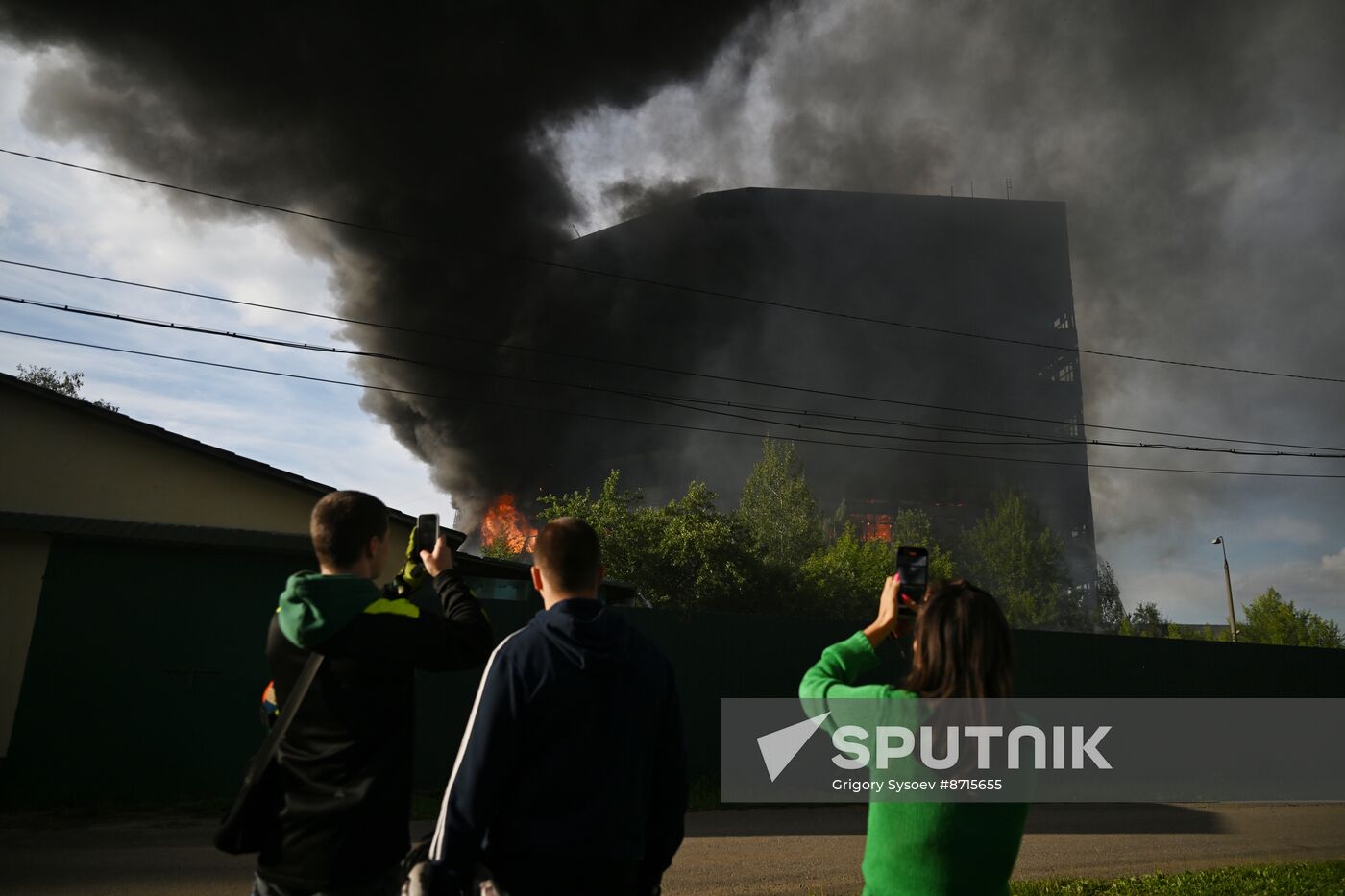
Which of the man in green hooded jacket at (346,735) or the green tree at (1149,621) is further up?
the green tree at (1149,621)

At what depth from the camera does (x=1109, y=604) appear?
2208 inches

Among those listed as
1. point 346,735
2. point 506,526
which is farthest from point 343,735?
point 506,526

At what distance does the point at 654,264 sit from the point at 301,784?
6751cm

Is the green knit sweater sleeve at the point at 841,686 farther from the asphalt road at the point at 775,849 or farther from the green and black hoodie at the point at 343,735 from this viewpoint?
the asphalt road at the point at 775,849

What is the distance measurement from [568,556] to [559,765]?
19.3 inches

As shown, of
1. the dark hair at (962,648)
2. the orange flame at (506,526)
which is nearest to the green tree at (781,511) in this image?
the orange flame at (506,526)

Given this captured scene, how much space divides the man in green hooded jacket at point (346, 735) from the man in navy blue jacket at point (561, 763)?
0.30 metres

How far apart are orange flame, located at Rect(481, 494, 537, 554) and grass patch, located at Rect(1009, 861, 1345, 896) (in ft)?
144

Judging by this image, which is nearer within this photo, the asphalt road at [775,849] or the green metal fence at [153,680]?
the asphalt road at [775,849]

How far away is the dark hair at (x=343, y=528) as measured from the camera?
7.69 feet

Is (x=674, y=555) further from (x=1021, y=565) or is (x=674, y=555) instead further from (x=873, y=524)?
(x=873, y=524)

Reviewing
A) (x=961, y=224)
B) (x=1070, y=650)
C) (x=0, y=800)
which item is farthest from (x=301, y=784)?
(x=961, y=224)

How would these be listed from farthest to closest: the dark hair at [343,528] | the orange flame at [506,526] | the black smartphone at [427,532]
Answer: the orange flame at [506,526], the black smartphone at [427,532], the dark hair at [343,528]

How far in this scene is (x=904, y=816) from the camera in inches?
80.8
